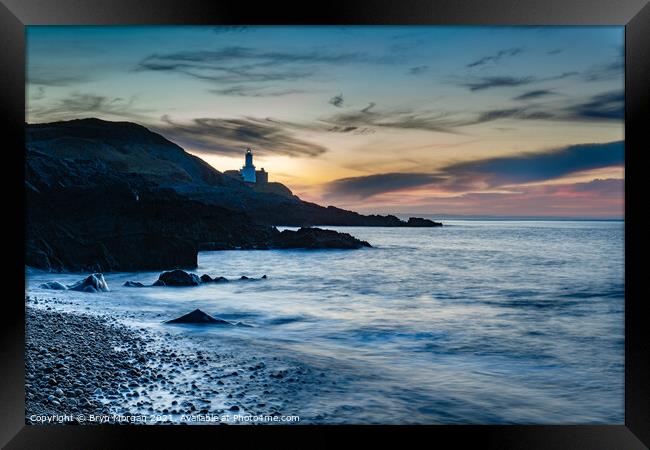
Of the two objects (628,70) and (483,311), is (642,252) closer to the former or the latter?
(628,70)

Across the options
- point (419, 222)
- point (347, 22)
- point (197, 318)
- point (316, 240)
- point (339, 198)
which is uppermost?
point (347, 22)

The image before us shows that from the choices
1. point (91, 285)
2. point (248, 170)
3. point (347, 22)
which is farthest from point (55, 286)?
point (347, 22)

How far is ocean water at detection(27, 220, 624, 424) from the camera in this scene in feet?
12.9

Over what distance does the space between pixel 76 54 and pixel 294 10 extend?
2.75 meters

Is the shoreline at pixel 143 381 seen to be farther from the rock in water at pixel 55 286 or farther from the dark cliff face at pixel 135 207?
the dark cliff face at pixel 135 207

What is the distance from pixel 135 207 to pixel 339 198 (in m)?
4.82

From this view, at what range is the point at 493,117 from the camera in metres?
5.05

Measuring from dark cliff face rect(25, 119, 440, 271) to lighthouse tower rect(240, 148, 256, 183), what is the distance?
0.31 metres

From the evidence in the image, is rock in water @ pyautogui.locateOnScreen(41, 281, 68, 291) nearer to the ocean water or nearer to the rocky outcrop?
the ocean water

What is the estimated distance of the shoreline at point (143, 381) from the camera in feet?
10.1

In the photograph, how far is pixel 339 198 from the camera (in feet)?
18.1

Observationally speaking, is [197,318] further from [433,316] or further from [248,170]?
[433,316]

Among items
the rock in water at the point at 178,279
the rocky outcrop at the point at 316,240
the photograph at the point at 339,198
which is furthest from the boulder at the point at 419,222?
the rock in water at the point at 178,279

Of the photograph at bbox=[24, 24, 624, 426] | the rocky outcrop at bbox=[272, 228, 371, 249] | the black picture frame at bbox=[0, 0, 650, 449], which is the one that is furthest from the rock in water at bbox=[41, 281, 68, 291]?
the rocky outcrop at bbox=[272, 228, 371, 249]
